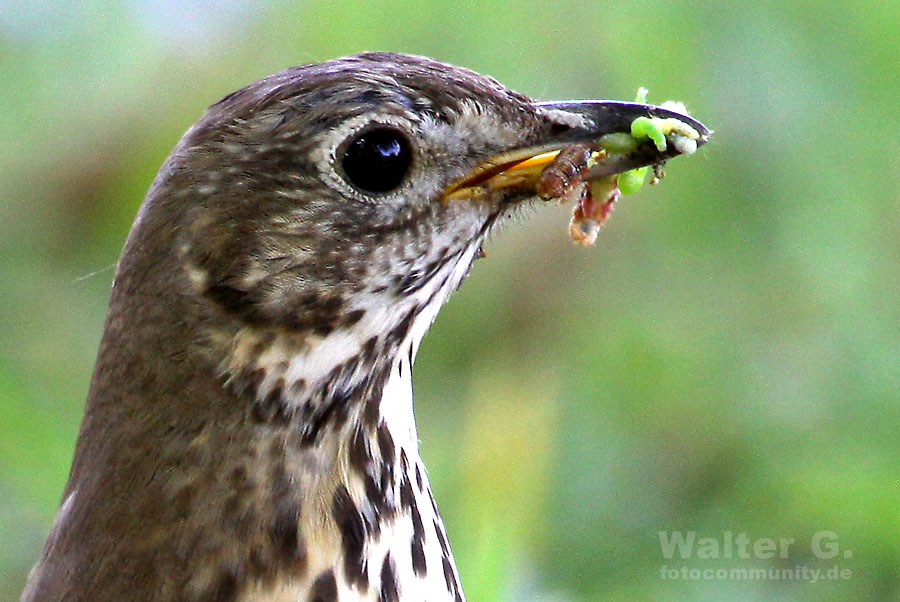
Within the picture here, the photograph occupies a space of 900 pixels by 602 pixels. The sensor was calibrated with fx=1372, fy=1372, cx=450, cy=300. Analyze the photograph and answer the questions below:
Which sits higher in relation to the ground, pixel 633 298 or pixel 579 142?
pixel 633 298

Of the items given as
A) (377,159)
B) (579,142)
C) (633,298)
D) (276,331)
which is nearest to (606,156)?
(579,142)

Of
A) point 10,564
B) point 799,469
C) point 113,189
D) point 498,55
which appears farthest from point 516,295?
point 10,564

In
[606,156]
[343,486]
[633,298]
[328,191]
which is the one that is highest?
[633,298]

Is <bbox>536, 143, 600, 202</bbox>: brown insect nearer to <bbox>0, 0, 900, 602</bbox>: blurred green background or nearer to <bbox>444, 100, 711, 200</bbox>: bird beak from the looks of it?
<bbox>444, 100, 711, 200</bbox>: bird beak

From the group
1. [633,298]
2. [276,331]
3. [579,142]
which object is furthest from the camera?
[633,298]

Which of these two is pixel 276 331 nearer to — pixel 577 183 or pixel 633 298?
pixel 577 183

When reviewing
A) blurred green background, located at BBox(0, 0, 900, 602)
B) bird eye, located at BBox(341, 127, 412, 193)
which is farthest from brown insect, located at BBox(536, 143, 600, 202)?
blurred green background, located at BBox(0, 0, 900, 602)
